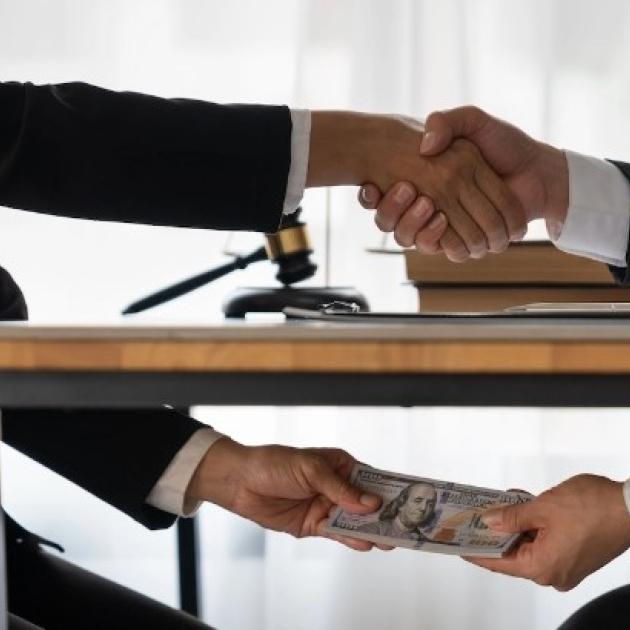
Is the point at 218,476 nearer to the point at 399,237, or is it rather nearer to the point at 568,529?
the point at 568,529

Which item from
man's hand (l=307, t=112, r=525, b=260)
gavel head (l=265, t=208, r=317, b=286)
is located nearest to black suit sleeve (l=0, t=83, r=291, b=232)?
man's hand (l=307, t=112, r=525, b=260)

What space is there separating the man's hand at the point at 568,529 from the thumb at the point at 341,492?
4.4 inches

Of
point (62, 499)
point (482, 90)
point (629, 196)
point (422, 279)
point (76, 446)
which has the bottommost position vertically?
point (62, 499)

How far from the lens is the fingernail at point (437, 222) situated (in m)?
1.65

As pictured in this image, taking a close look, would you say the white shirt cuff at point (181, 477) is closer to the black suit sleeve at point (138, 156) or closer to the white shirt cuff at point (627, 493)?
the black suit sleeve at point (138, 156)

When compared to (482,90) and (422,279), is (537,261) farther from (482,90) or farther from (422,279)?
(482,90)

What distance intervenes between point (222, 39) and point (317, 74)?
0.21 meters

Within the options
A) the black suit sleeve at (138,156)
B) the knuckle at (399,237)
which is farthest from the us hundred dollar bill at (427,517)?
the knuckle at (399,237)

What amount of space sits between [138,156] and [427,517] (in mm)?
435

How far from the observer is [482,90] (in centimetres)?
275

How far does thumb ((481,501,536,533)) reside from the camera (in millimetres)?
973

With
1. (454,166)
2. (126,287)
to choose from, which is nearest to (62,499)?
(126,287)

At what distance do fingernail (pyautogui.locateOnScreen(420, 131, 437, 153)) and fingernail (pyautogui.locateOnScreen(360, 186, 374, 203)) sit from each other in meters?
0.08

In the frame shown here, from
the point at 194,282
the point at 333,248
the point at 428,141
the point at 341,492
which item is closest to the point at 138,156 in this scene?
the point at 341,492
